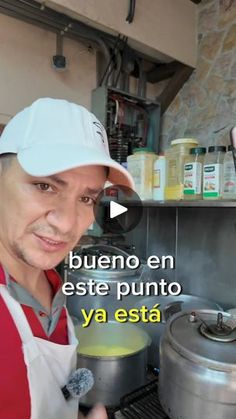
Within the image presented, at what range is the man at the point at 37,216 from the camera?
470 mm

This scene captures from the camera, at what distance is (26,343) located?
50cm

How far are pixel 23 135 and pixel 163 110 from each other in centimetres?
160

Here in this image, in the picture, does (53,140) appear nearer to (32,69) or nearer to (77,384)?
(77,384)

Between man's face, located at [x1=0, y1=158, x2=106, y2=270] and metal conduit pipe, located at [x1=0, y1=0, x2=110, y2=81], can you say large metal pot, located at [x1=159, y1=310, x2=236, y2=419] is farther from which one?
metal conduit pipe, located at [x1=0, y1=0, x2=110, y2=81]

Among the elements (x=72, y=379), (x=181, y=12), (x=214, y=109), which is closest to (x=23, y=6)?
(x=181, y=12)

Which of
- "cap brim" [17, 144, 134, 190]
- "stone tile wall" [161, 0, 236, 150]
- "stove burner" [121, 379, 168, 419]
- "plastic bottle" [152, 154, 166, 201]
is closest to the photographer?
"cap brim" [17, 144, 134, 190]

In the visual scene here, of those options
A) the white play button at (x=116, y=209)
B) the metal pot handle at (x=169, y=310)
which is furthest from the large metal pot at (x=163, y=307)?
the white play button at (x=116, y=209)

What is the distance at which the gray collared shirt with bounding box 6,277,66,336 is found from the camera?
530 mm

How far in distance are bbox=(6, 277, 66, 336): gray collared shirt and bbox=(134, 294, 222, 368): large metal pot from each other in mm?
411

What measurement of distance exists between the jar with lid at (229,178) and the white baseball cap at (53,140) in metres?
0.57

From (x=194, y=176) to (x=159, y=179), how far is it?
0.66 ft

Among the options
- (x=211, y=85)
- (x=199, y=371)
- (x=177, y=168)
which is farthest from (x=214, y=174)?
(x=211, y=85)

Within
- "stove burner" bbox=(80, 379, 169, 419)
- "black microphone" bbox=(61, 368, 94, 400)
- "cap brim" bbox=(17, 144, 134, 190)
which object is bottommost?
"stove burner" bbox=(80, 379, 169, 419)

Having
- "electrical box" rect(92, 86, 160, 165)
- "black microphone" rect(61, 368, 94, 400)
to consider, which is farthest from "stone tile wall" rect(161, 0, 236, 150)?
"black microphone" rect(61, 368, 94, 400)
